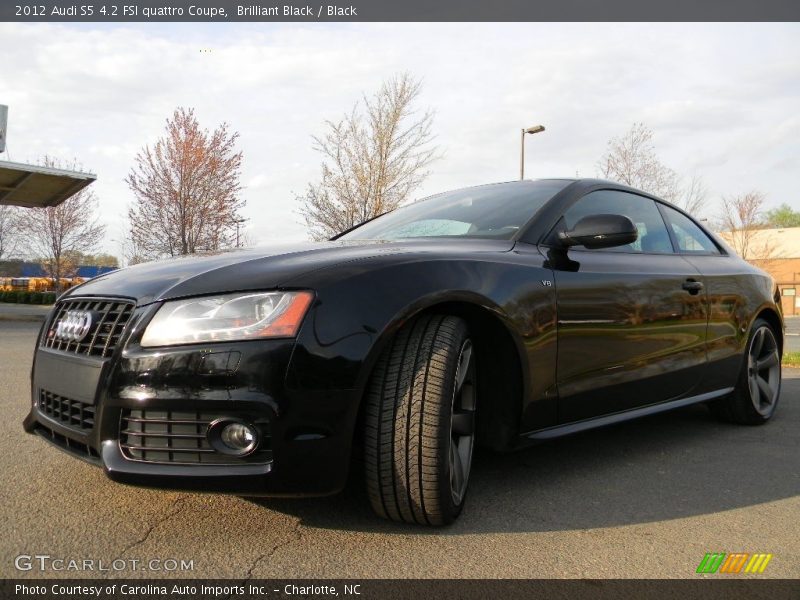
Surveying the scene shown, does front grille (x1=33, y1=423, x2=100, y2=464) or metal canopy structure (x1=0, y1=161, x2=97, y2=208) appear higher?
metal canopy structure (x1=0, y1=161, x2=97, y2=208)

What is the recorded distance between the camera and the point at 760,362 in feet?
14.5

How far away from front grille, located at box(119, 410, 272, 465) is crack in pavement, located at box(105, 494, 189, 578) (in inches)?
11.3

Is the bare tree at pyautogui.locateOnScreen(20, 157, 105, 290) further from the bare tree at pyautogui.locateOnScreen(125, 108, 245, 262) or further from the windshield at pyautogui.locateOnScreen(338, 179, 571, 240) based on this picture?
the windshield at pyautogui.locateOnScreen(338, 179, 571, 240)

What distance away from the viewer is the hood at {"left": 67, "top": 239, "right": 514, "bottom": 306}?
2.15 m

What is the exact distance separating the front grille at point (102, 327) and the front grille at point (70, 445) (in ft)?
1.00

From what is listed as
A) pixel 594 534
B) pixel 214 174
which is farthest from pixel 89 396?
pixel 214 174

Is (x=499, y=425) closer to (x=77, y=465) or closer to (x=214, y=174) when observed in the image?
(x=77, y=465)

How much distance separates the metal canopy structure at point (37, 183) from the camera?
14203 millimetres

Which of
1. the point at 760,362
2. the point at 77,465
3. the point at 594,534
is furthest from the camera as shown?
the point at 760,362

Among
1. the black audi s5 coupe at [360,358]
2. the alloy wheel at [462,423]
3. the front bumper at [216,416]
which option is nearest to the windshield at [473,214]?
the black audi s5 coupe at [360,358]

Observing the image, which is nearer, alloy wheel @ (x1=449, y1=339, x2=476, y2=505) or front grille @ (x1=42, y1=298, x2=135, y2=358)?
front grille @ (x1=42, y1=298, x2=135, y2=358)

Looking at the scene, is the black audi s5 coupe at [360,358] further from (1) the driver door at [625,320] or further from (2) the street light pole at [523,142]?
(2) the street light pole at [523,142]

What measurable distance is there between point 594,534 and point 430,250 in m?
1.17

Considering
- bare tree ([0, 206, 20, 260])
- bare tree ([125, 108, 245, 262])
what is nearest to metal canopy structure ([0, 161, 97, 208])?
bare tree ([125, 108, 245, 262])
